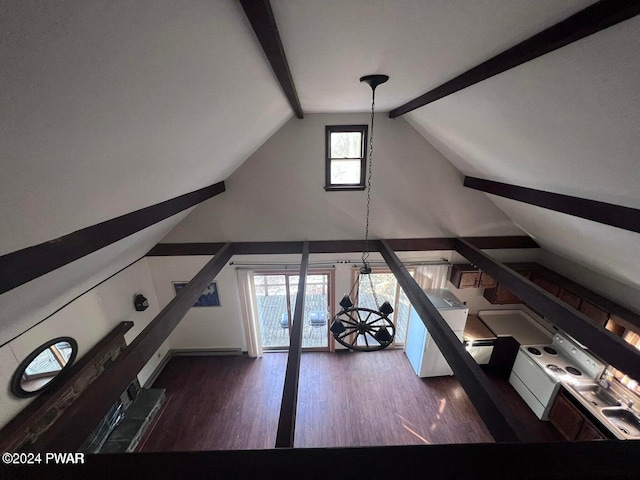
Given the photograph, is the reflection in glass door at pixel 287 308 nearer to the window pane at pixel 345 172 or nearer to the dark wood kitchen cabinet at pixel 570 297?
the window pane at pixel 345 172

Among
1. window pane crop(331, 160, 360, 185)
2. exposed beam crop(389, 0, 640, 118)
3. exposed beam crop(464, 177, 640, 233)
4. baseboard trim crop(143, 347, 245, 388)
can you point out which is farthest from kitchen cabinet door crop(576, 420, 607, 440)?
baseboard trim crop(143, 347, 245, 388)

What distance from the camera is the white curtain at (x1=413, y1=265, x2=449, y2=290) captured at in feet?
16.7

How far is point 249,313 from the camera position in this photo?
208 inches

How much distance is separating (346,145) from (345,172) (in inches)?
16.7

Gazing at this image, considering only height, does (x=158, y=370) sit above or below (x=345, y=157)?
below

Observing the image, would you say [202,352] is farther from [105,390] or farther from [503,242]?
[503,242]

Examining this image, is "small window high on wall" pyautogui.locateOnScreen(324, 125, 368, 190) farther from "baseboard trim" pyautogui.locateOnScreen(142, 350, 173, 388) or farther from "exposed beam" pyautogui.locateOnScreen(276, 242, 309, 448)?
"baseboard trim" pyautogui.locateOnScreen(142, 350, 173, 388)

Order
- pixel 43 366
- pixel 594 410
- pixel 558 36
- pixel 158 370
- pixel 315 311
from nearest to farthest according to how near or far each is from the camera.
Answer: pixel 558 36
pixel 43 366
pixel 594 410
pixel 158 370
pixel 315 311

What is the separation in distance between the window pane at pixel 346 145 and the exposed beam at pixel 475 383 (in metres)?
2.49

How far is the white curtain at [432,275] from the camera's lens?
509 cm

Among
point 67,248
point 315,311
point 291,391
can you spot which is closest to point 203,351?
point 315,311

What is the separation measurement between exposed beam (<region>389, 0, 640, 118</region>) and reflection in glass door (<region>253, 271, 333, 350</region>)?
12.8ft

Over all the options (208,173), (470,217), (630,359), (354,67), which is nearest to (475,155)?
(470,217)

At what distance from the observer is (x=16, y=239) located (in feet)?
4.90
